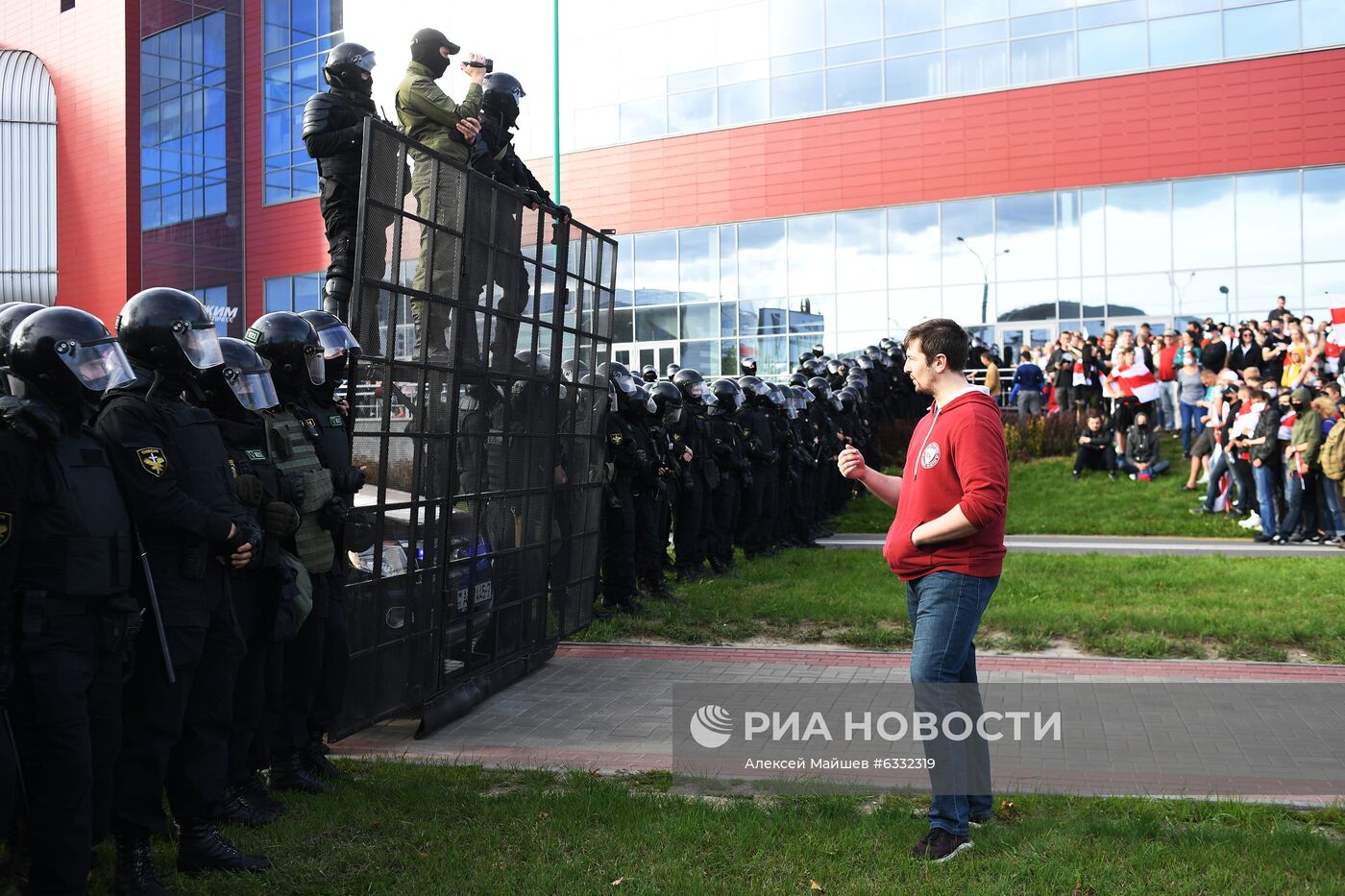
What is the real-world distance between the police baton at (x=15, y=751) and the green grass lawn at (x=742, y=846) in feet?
2.39

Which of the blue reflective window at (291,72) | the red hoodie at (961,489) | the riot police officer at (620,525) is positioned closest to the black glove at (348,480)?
the red hoodie at (961,489)

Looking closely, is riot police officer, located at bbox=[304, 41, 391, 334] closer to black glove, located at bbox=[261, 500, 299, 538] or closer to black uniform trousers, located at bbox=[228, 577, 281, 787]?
black glove, located at bbox=[261, 500, 299, 538]

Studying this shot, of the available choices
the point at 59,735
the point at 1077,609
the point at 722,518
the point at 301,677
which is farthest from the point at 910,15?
the point at 59,735

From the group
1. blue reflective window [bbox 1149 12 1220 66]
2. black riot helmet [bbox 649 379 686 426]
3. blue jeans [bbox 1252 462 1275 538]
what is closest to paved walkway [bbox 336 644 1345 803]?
black riot helmet [bbox 649 379 686 426]

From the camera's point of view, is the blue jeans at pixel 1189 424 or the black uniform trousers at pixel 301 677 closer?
the black uniform trousers at pixel 301 677

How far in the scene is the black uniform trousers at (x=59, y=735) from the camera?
11.6 ft

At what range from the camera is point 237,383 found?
4801mm

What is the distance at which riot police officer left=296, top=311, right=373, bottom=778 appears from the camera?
546cm

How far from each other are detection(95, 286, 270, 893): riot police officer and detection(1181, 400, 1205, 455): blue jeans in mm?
18892

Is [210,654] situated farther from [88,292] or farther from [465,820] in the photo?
[88,292]

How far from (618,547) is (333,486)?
5.20 meters

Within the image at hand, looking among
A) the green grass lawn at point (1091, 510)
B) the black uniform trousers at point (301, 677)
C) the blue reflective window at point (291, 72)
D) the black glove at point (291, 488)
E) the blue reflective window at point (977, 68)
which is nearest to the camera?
the black glove at point (291, 488)

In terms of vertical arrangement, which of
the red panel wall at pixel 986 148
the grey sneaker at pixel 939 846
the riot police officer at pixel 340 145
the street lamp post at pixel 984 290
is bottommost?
the grey sneaker at pixel 939 846

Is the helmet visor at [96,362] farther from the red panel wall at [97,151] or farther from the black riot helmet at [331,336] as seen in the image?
the red panel wall at [97,151]
